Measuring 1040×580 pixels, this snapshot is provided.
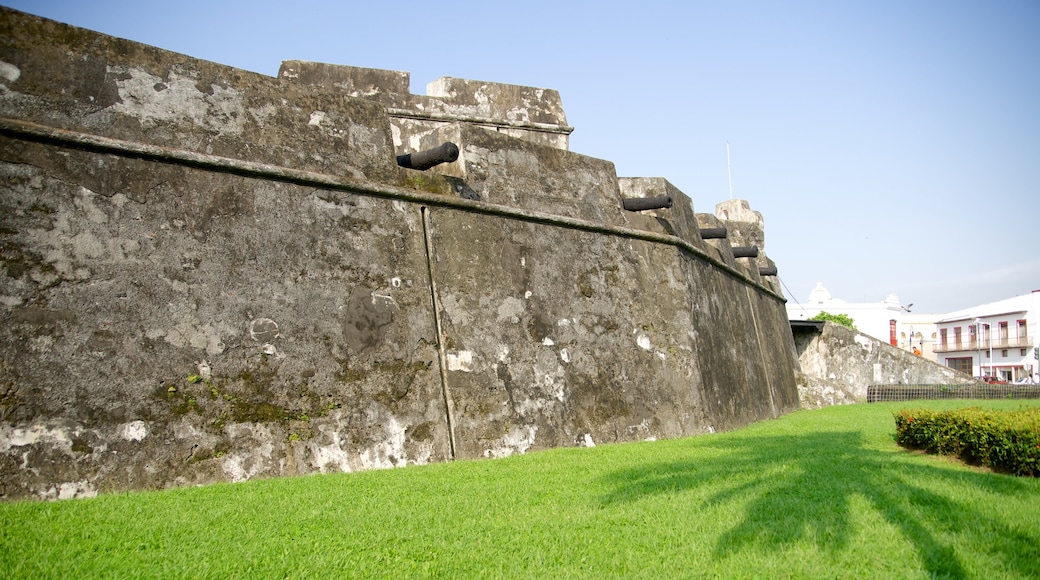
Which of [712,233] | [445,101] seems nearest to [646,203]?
[712,233]

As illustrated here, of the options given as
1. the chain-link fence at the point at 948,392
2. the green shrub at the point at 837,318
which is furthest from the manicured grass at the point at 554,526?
the green shrub at the point at 837,318

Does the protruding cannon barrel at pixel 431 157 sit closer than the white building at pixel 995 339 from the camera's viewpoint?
Yes

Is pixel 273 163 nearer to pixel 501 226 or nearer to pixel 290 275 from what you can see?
pixel 290 275

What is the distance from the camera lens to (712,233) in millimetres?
12250

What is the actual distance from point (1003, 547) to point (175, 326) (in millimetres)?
4782

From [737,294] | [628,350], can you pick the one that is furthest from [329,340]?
[737,294]

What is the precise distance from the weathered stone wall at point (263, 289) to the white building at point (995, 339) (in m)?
39.3

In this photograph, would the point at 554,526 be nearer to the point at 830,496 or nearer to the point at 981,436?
the point at 830,496

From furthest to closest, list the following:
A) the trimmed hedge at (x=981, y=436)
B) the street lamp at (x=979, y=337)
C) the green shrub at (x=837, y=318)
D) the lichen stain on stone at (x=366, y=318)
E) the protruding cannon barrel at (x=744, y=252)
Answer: the green shrub at (x=837, y=318), the street lamp at (x=979, y=337), the protruding cannon barrel at (x=744, y=252), the lichen stain on stone at (x=366, y=318), the trimmed hedge at (x=981, y=436)

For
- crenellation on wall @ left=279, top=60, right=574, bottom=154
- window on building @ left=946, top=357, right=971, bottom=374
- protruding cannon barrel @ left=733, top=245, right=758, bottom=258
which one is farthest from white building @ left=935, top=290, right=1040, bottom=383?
crenellation on wall @ left=279, top=60, right=574, bottom=154

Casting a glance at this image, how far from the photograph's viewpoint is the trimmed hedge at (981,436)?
5.68 meters

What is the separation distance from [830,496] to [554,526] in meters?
1.78

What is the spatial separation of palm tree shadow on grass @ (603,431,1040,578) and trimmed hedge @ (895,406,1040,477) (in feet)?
1.24

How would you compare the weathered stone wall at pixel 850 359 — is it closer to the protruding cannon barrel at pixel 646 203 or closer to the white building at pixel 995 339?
the protruding cannon barrel at pixel 646 203
